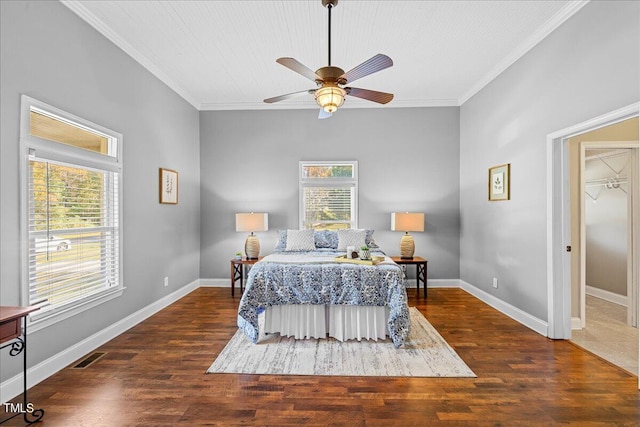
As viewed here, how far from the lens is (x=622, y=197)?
4.43 metres

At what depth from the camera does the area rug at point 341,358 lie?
9.11ft

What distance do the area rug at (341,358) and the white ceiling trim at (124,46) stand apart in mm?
3240

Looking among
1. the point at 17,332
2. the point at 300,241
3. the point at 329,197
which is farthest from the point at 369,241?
the point at 17,332

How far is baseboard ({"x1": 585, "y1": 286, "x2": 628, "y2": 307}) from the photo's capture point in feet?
14.7

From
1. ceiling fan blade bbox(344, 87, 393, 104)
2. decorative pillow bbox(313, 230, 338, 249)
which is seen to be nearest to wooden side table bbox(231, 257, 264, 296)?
decorative pillow bbox(313, 230, 338, 249)

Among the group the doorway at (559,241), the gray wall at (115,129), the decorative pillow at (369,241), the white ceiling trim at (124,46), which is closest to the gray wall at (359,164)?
the gray wall at (115,129)

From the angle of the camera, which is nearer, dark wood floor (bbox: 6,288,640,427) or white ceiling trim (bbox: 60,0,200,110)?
dark wood floor (bbox: 6,288,640,427)

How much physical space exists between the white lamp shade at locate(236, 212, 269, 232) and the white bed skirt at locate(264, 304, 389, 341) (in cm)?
203

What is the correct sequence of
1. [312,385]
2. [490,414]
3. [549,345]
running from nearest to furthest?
[490,414] < [312,385] < [549,345]

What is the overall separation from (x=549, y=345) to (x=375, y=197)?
3.14 meters

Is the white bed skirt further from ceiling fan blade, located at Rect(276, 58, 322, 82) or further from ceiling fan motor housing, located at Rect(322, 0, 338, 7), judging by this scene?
ceiling fan motor housing, located at Rect(322, 0, 338, 7)

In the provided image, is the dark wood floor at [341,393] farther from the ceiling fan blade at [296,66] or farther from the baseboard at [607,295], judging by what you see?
the ceiling fan blade at [296,66]

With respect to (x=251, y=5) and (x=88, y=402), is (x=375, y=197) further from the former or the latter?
(x=88, y=402)

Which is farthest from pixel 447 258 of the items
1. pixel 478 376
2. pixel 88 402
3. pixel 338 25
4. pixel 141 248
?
pixel 88 402
